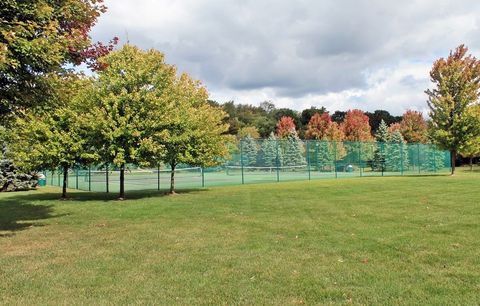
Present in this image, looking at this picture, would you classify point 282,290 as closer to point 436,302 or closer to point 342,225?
point 436,302

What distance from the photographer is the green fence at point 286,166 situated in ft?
95.5

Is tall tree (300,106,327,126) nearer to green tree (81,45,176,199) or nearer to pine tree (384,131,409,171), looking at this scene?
pine tree (384,131,409,171)

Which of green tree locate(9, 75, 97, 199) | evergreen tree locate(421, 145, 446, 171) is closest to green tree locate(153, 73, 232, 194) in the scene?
green tree locate(9, 75, 97, 199)

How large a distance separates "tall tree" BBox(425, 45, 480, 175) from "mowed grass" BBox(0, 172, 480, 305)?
74.4 feet

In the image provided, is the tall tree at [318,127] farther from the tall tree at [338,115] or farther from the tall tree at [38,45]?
the tall tree at [38,45]

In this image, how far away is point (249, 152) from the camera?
1307 inches

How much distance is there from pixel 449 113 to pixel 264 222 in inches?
1100

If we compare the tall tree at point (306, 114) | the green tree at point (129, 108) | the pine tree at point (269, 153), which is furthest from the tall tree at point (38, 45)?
the tall tree at point (306, 114)

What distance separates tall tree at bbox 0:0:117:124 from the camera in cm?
771

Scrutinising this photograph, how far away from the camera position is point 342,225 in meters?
9.53

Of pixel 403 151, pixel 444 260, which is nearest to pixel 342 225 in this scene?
pixel 444 260

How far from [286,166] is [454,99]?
541 inches

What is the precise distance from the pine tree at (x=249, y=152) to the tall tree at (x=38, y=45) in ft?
69.8

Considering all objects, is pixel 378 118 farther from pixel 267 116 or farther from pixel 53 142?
pixel 53 142
